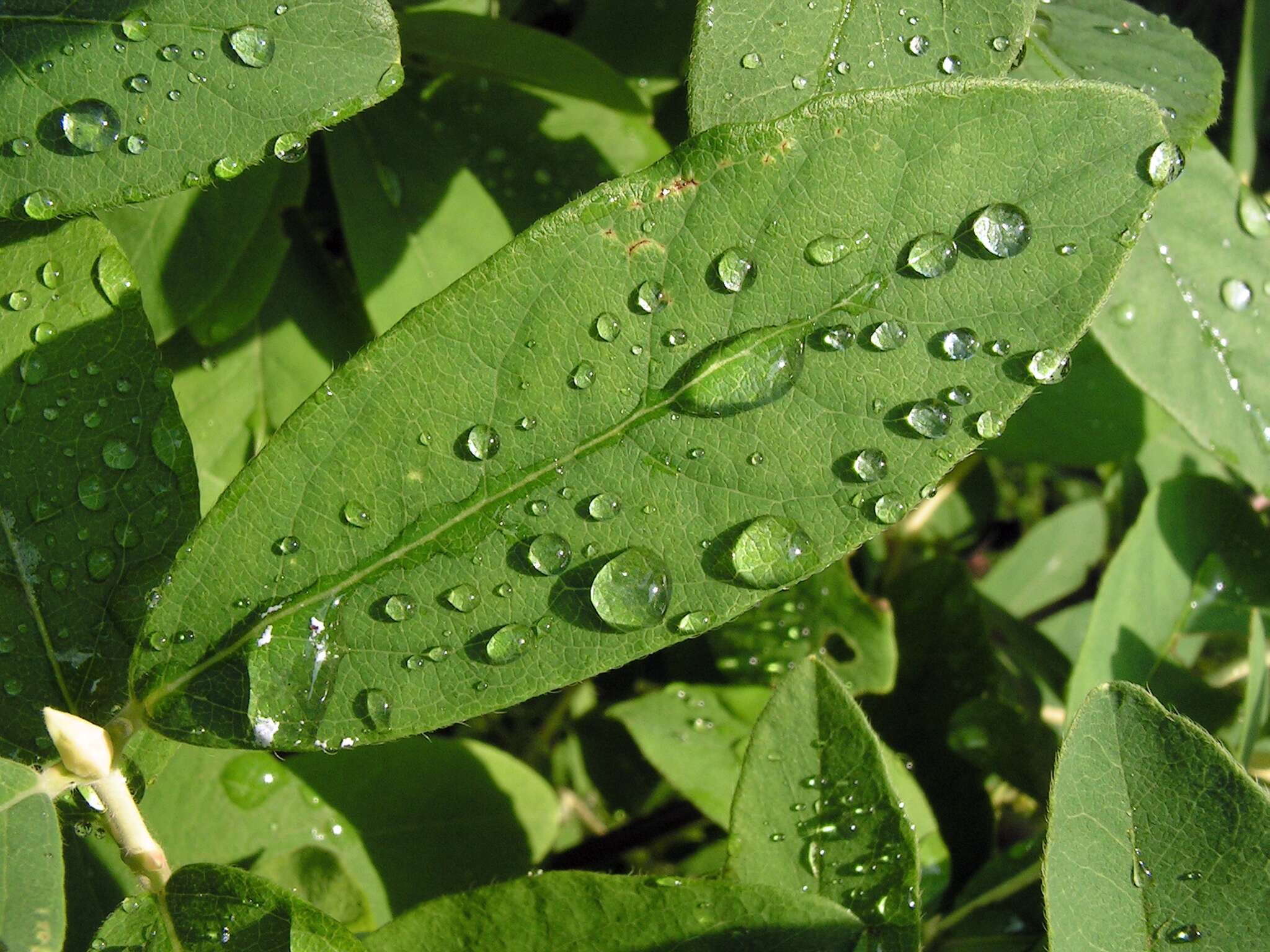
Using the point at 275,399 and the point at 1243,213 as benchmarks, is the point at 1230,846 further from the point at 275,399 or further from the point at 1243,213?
the point at 275,399

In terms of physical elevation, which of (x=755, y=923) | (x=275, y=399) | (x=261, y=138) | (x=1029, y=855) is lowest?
(x=1029, y=855)

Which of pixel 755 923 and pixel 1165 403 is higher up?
pixel 1165 403

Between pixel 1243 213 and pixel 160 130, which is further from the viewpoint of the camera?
pixel 1243 213

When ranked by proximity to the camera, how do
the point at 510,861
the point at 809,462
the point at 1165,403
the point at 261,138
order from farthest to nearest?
1. the point at 510,861
2. the point at 1165,403
3. the point at 261,138
4. the point at 809,462

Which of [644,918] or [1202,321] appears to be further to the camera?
[1202,321]

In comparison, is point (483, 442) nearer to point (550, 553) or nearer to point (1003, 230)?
point (550, 553)

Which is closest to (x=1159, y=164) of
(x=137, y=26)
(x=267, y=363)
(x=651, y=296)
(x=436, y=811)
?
(x=651, y=296)

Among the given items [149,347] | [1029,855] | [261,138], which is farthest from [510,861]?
[261,138]

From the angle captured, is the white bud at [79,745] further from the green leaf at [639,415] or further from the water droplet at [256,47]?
the water droplet at [256,47]
